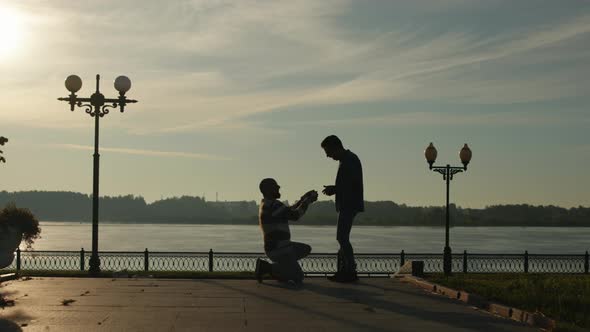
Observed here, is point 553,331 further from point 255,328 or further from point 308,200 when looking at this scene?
point 308,200

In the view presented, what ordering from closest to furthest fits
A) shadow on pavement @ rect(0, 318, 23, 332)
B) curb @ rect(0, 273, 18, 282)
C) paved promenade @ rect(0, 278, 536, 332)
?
1. shadow on pavement @ rect(0, 318, 23, 332)
2. paved promenade @ rect(0, 278, 536, 332)
3. curb @ rect(0, 273, 18, 282)

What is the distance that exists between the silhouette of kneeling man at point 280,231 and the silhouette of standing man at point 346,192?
42 cm

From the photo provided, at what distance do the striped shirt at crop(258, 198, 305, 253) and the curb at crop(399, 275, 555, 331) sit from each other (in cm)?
226

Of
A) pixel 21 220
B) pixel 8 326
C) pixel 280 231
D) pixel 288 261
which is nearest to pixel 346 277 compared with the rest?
pixel 288 261

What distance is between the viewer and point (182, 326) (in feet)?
25.2

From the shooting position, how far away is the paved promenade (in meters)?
7.80

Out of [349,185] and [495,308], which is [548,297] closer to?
[495,308]

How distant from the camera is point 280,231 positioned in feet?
39.8

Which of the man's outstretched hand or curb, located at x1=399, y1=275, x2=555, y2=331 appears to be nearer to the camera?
curb, located at x1=399, y1=275, x2=555, y2=331

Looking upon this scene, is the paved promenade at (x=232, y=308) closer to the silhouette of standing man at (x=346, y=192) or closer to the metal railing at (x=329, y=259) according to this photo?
the silhouette of standing man at (x=346, y=192)

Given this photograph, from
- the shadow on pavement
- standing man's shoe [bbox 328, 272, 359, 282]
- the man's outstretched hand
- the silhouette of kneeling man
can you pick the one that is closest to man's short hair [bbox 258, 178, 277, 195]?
the silhouette of kneeling man

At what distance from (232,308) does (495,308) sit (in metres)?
3.01

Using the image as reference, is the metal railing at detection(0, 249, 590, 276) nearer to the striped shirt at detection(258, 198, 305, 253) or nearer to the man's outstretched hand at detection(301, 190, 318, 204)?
the striped shirt at detection(258, 198, 305, 253)

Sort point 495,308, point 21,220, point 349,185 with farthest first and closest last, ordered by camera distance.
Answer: point 349,185, point 21,220, point 495,308
